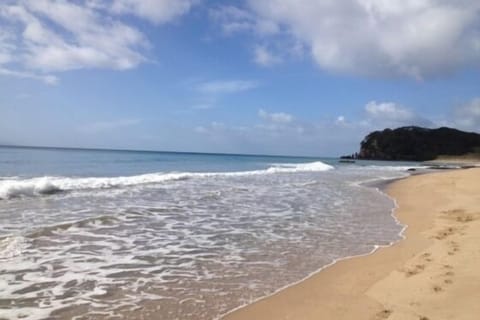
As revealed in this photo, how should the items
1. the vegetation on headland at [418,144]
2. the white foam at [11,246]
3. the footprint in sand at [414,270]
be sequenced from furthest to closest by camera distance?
the vegetation on headland at [418,144], the white foam at [11,246], the footprint in sand at [414,270]

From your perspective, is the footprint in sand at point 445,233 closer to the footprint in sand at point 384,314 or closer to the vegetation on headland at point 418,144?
the footprint in sand at point 384,314

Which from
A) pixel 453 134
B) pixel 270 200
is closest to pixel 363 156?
pixel 453 134

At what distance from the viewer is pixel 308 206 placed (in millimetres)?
14016

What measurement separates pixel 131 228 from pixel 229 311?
5.47 meters

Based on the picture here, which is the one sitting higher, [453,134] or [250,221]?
[453,134]

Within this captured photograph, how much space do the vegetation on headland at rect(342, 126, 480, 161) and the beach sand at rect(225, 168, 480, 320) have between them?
113 m

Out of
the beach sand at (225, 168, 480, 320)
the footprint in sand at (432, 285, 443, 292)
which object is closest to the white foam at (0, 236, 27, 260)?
the beach sand at (225, 168, 480, 320)

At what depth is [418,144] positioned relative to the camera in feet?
384

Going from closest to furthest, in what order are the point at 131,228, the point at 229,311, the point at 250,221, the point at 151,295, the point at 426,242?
the point at 229,311, the point at 151,295, the point at 426,242, the point at 131,228, the point at 250,221

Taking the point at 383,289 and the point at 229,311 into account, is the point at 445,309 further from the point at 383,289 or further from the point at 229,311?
the point at 229,311

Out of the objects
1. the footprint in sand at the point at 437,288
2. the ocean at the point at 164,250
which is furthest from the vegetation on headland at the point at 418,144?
the footprint in sand at the point at 437,288

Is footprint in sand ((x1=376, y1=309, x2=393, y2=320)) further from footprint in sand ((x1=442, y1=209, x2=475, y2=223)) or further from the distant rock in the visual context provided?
the distant rock

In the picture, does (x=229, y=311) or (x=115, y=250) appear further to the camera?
(x=115, y=250)

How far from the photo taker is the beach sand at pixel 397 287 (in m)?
4.56
